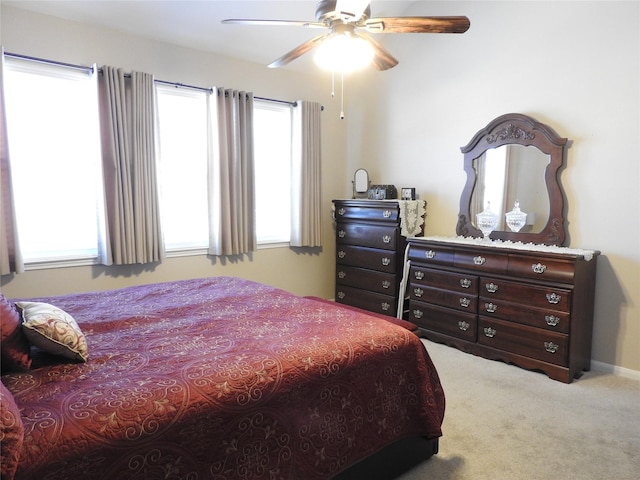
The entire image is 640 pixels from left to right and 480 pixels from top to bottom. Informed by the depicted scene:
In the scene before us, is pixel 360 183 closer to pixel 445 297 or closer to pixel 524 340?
pixel 445 297

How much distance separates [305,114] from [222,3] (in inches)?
52.4

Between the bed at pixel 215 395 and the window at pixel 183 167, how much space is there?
5.59 feet

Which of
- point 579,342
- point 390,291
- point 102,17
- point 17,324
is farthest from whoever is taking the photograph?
point 390,291

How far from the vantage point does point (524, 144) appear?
347 cm

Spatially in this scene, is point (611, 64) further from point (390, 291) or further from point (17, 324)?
point (17, 324)

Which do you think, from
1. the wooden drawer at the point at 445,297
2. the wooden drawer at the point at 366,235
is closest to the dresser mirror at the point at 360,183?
the wooden drawer at the point at 366,235

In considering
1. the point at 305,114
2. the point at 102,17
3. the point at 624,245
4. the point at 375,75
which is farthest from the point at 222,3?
the point at 624,245

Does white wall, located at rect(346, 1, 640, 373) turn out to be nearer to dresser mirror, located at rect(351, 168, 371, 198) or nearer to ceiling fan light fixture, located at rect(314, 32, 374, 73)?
dresser mirror, located at rect(351, 168, 371, 198)

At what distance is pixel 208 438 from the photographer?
124 cm

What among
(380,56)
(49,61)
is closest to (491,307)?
(380,56)

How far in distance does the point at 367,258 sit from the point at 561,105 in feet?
7.08

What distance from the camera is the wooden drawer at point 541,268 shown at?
2.87 m

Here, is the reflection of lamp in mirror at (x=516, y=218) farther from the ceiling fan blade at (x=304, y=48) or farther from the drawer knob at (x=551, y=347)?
the ceiling fan blade at (x=304, y=48)

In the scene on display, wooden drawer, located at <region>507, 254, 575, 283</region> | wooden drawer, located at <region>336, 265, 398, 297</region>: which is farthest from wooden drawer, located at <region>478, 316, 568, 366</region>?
wooden drawer, located at <region>336, 265, 398, 297</region>
